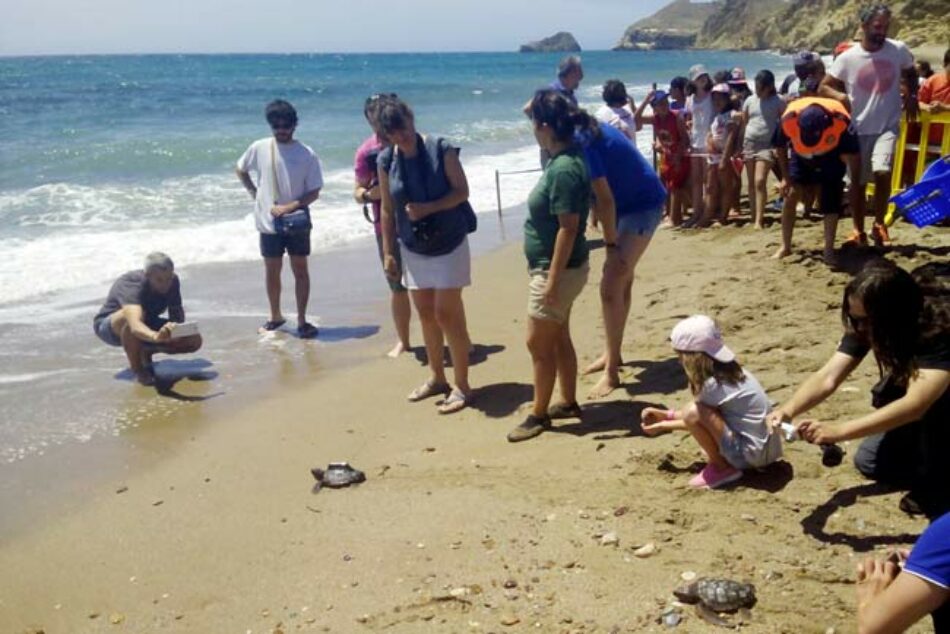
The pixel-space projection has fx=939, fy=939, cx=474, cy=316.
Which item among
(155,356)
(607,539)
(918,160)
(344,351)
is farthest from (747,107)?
(607,539)

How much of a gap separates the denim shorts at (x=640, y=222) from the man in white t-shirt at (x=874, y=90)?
2.74 meters

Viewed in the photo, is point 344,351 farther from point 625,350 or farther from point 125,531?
point 125,531

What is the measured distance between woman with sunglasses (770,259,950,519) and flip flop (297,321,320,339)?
4.44 meters

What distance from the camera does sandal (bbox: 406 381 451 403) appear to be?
17.8 ft

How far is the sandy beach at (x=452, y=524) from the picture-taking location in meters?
3.16

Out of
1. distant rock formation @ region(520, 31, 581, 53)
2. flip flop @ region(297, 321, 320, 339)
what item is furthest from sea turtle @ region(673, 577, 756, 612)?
distant rock formation @ region(520, 31, 581, 53)

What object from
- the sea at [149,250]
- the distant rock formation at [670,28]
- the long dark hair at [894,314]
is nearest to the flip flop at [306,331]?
the sea at [149,250]

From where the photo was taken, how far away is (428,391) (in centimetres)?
545

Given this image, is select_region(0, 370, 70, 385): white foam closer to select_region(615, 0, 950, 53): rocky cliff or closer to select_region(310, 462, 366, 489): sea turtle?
select_region(310, 462, 366, 489): sea turtle

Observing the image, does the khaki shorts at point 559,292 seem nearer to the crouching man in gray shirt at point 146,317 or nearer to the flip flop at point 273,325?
the crouching man in gray shirt at point 146,317

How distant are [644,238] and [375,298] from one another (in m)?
3.52

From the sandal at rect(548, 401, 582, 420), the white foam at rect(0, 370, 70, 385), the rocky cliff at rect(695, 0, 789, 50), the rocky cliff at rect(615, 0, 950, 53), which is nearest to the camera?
the sandal at rect(548, 401, 582, 420)

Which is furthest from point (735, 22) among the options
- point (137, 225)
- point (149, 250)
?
point (149, 250)

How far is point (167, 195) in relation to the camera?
13789 millimetres
